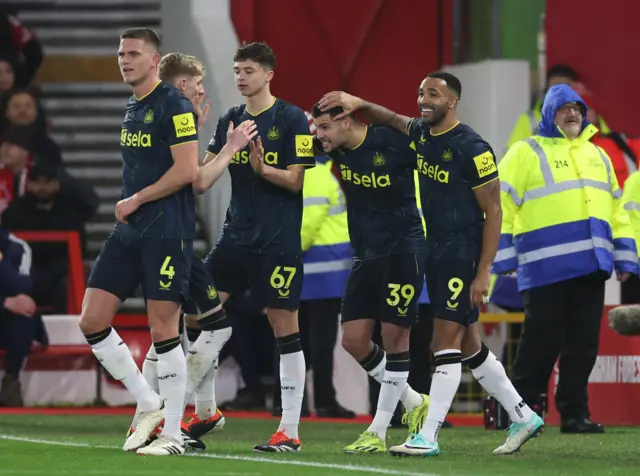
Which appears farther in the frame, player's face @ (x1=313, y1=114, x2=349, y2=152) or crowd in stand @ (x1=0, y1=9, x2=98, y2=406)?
crowd in stand @ (x1=0, y1=9, x2=98, y2=406)

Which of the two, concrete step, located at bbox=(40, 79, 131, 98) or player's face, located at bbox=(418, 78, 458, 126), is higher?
concrete step, located at bbox=(40, 79, 131, 98)

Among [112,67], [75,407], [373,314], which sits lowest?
[75,407]

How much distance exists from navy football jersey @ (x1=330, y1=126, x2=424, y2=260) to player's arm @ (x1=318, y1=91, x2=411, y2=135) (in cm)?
6

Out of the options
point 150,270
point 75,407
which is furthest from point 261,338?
point 150,270

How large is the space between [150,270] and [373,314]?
1439 mm

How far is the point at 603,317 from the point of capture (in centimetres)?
1249

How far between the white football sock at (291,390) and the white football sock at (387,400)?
42 centimetres

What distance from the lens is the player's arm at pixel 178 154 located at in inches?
356

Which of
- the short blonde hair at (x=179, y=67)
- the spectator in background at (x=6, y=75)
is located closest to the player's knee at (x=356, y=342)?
the short blonde hair at (x=179, y=67)

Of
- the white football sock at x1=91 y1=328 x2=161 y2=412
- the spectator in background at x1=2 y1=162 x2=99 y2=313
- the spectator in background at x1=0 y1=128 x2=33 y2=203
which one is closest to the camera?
the white football sock at x1=91 y1=328 x2=161 y2=412

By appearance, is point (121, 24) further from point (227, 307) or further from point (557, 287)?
point (557, 287)

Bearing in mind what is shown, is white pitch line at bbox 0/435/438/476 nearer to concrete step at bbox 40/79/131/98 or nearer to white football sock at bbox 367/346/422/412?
white football sock at bbox 367/346/422/412

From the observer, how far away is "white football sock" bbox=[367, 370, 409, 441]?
977cm

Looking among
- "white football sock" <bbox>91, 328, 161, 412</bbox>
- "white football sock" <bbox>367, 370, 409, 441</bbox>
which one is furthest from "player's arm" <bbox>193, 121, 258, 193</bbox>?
"white football sock" <bbox>367, 370, 409, 441</bbox>
